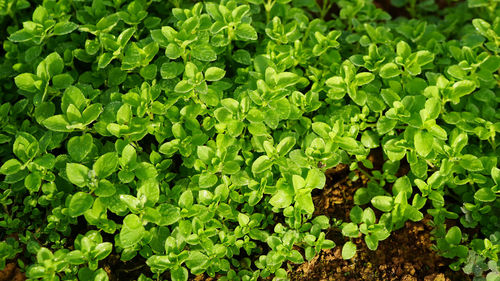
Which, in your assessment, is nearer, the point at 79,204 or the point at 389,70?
the point at 79,204

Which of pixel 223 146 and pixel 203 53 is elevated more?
pixel 203 53

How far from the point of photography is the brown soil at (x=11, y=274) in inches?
86.9

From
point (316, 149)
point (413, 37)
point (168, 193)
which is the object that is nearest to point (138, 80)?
point (168, 193)

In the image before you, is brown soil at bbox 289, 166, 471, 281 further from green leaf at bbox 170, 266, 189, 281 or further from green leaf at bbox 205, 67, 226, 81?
green leaf at bbox 205, 67, 226, 81

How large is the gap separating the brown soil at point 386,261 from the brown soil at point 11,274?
3.93 ft

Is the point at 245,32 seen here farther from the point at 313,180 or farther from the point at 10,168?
the point at 10,168

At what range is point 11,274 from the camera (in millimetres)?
2221

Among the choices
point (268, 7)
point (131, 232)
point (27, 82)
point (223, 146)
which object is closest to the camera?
point (131, 232)

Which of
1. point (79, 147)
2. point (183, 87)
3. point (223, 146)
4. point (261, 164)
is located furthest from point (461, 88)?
point (79, 147)

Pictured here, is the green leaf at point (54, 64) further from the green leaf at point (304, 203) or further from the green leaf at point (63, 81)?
the green leaf at point (304, 203)

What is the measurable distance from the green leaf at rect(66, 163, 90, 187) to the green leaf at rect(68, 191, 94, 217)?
5cm

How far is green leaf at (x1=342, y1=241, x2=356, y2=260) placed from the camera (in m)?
2.21

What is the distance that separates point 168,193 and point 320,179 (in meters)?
0.67

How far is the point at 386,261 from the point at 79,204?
1383mm
